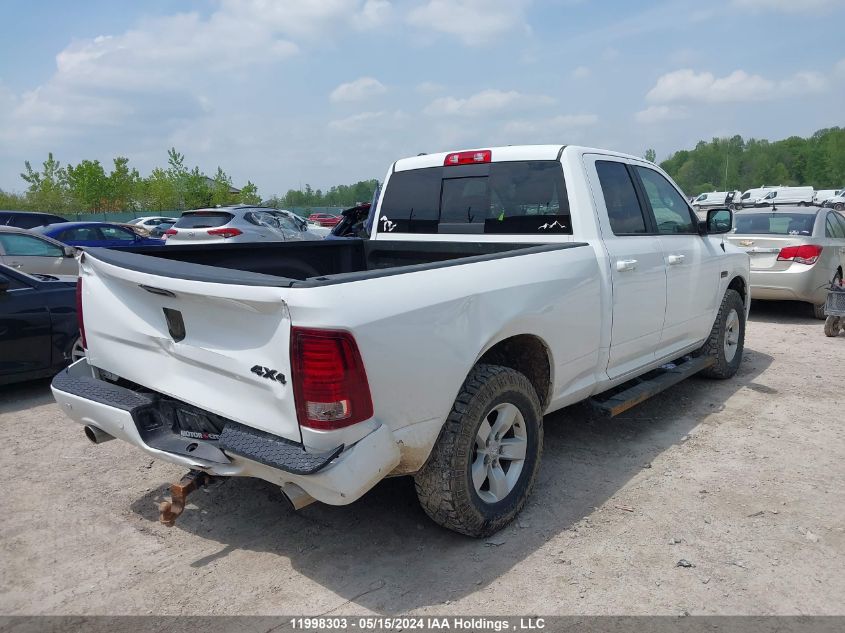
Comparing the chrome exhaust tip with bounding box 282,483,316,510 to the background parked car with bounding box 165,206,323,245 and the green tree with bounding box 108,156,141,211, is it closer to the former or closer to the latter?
the background parked car with bounding box 165,206,323,245

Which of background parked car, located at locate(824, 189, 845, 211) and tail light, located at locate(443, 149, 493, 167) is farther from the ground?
tail light, located at locate(443, 149, 493, 167)

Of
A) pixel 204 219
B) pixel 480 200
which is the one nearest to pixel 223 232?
pixel 204 219

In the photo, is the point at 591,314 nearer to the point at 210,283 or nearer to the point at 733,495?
the point at 733,495

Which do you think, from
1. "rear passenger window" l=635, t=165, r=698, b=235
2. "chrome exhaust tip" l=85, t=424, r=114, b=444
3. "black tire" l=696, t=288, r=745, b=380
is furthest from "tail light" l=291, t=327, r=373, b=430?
"black tire" l=696, t=288, r=745, b=380

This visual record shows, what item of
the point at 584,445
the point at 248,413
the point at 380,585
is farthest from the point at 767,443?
the point at 248,413

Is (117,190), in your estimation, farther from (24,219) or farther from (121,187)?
(24,219)

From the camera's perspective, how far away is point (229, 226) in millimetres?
13242

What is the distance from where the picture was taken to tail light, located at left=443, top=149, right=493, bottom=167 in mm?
4469

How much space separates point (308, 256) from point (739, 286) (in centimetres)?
414

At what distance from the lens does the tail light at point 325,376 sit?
7.76 ft

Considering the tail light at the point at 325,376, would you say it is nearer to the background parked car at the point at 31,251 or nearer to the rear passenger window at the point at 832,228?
the background parked car at the point at 31,251

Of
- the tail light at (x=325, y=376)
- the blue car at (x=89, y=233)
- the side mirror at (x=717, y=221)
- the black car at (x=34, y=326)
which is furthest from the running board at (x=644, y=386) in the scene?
the blue car at (x=89, y=233)

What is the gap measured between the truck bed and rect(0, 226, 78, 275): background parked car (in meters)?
→ 5.47

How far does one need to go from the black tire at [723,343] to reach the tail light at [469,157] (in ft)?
8.87
